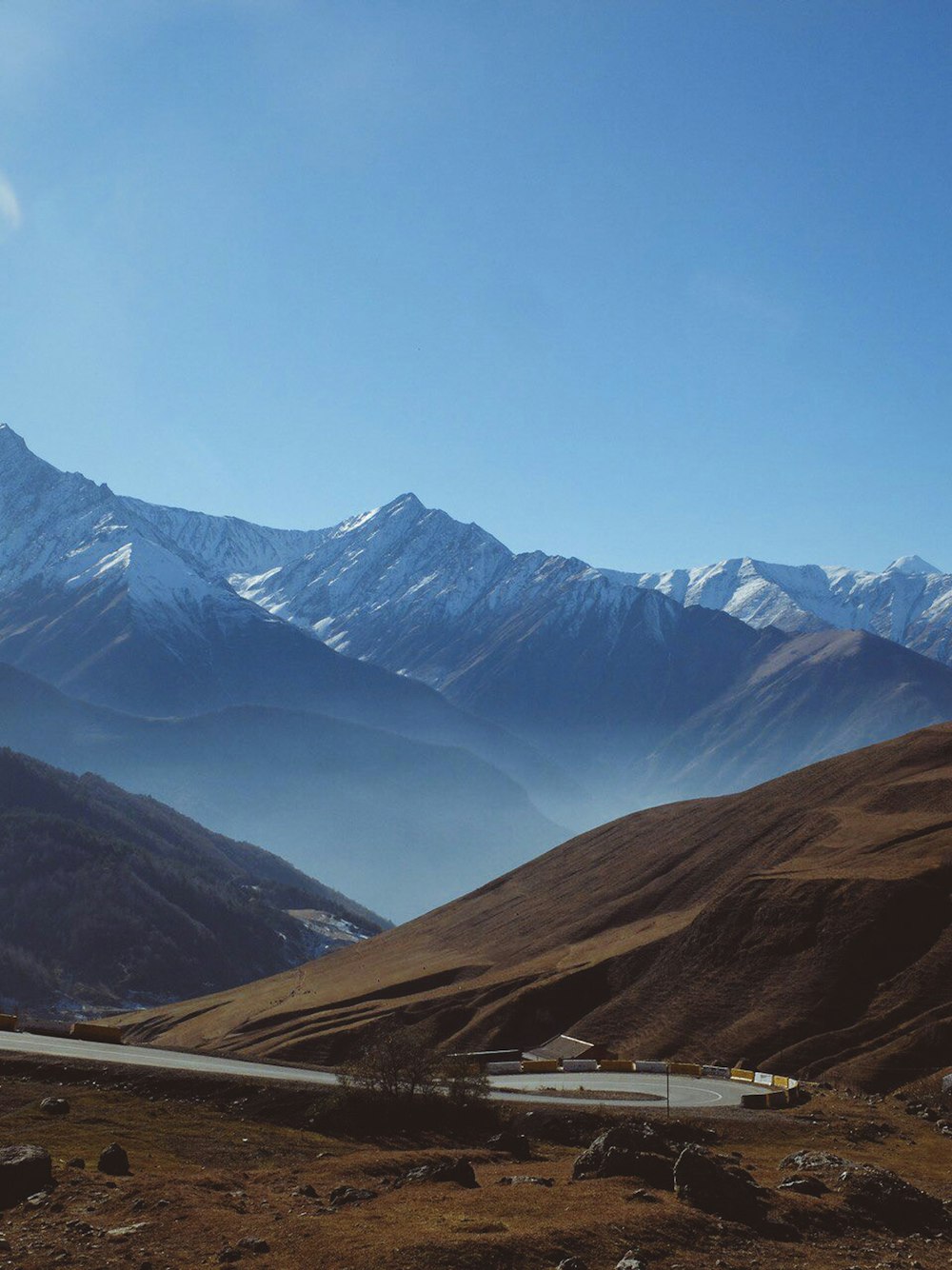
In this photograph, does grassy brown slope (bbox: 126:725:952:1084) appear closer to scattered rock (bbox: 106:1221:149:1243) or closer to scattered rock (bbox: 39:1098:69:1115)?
scattered rock (bbox: 39:1098:69:1115)

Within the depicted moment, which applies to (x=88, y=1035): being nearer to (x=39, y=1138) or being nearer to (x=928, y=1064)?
(x=39, y=1138)

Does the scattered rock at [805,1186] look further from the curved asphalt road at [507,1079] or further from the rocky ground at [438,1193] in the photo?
the curved asphalt road at [507,1079]

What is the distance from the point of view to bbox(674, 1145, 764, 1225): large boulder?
36531mm

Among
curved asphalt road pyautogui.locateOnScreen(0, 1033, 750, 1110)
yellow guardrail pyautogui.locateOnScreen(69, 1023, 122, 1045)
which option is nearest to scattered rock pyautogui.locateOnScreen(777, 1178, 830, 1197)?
curved asphalt road pyautogui.locateOnScreen(0, 1033, 750, 1110)

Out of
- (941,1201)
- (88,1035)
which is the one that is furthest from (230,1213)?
(88,1035)

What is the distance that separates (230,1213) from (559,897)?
139825 mm

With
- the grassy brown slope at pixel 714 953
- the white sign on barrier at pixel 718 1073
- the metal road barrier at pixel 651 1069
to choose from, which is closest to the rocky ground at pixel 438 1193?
the metal road barrier at pixel 651 1069

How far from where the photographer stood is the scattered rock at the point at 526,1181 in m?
40.3

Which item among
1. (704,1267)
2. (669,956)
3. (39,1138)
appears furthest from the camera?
(669,956)

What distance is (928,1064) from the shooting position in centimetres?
8125

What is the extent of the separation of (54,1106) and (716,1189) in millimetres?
27984

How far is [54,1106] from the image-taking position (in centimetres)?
5066

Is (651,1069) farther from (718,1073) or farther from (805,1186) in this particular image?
(805,1186)

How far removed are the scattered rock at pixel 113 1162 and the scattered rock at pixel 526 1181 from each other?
40.5 feet
